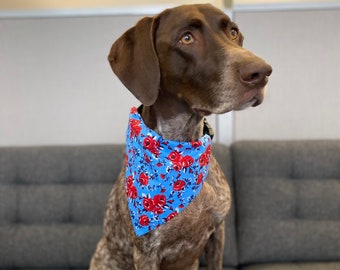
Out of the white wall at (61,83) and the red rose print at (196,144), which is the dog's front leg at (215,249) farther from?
the white wall at (61,83)

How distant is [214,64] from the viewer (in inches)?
49.3

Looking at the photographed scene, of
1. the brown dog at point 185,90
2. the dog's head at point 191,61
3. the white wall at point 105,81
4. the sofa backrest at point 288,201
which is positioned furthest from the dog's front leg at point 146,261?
the white wall at point 105,81

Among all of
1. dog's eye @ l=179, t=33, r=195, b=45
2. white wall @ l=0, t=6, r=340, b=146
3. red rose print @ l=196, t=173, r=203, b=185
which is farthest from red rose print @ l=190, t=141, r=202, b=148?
white wall @ l=0, t=6, r=340, b=146

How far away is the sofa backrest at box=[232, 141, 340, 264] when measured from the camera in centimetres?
207

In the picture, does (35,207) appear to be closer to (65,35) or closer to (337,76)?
(65,35)

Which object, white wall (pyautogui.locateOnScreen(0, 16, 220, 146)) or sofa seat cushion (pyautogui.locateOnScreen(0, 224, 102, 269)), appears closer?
sofa seat cushion (pyautogui.locateOnScreen(0, 224, 102, 269))

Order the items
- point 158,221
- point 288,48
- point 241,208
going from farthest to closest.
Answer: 1. point 288,48
2. point 241,208
3. point 158,221

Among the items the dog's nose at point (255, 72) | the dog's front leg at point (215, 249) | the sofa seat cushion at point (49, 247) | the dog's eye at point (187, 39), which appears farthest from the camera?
the sofa seat cushion at point (49, 247)

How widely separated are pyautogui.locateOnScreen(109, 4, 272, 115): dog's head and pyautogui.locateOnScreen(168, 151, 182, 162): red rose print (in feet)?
0.67

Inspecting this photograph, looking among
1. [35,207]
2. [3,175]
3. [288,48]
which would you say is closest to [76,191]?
[35,207]

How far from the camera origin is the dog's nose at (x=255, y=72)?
3.78 ft

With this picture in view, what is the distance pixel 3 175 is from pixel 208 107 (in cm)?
143

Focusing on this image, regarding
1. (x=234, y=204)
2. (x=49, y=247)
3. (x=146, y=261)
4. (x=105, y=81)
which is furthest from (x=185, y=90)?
(x=49, y=247)

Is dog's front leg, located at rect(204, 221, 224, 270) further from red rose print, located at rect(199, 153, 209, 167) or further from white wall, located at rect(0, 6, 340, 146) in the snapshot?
white wall, located at rect(0, 6, 340, 146)
